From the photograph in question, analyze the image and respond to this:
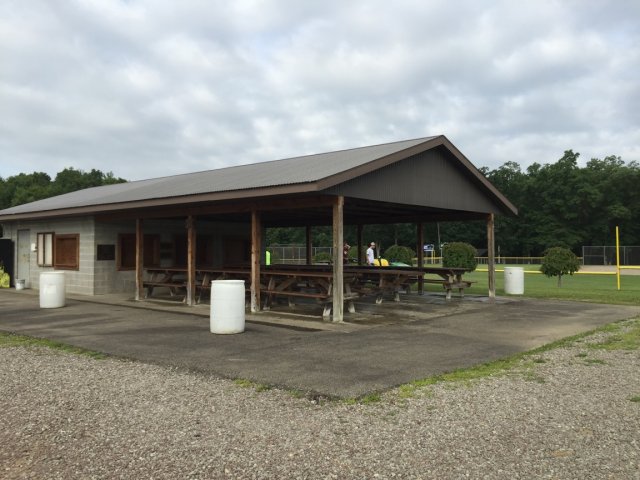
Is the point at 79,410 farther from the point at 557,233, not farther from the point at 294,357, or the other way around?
the point at 557,233

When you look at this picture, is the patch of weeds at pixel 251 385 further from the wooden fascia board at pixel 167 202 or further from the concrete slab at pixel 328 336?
the wooden fascia board at pixel 167 202

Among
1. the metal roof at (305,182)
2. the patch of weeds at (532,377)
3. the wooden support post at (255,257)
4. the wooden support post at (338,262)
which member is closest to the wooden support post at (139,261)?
the metal roof at (305,182)

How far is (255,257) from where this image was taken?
11672 mm

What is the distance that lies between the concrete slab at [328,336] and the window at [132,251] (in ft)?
10.2

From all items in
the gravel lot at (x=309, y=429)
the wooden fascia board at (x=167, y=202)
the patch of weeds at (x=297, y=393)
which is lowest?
the gravel lot at (x=309, y=429)

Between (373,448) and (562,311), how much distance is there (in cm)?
1023

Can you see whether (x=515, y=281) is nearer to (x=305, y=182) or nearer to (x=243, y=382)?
(x=305, y=182)

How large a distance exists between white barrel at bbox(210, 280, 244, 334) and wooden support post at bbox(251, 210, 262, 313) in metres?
2.29

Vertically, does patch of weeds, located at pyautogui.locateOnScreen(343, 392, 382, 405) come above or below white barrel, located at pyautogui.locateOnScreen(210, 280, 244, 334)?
below

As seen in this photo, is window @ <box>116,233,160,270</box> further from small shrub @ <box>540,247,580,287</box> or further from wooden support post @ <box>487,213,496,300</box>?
small shrub @ <box>540,247,580,287</box>

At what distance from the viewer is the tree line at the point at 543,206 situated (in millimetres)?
61906

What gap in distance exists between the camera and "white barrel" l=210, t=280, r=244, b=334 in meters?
9.14

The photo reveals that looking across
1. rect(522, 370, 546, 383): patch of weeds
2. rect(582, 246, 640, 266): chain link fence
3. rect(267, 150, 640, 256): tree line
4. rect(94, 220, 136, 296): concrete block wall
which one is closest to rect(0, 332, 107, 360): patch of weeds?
rect(522, 370, 546, 383): patch of weeds

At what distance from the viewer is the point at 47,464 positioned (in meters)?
3.71
